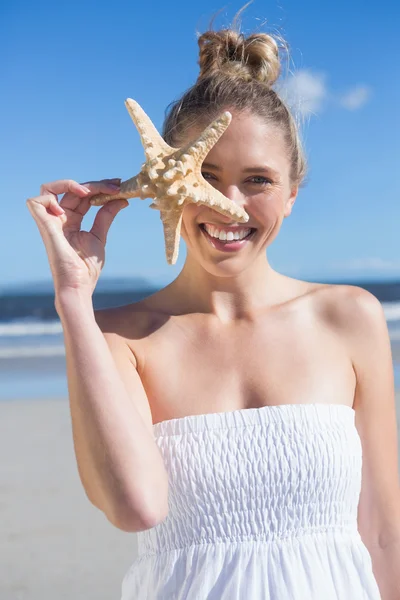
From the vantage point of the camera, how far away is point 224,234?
6.38 feet

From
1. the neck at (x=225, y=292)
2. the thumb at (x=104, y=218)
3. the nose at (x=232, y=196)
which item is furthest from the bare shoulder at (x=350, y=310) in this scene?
the thumb at (x=104, y=218)

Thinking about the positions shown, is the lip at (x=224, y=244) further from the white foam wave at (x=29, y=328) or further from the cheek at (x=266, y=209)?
the white foam wave at (x=29, y=328)

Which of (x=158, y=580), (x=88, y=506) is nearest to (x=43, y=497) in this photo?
(x=88, y=506)

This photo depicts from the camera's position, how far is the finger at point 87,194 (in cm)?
187

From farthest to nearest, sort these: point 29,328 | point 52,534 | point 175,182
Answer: point 29,328 < point 52,534 < point 175,182

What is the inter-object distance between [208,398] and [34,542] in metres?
3.27

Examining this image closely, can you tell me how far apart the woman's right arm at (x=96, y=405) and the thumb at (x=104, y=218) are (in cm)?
6

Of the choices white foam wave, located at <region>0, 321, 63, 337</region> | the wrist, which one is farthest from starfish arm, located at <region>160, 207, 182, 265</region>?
white foam wave, located at <region>0, 321, 63, 337</region>

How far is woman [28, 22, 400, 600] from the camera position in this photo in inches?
68.1

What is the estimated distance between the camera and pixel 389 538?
A: 1.98 metres

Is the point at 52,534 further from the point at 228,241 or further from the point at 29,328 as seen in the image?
the point at 29,328

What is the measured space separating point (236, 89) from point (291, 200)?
361mm

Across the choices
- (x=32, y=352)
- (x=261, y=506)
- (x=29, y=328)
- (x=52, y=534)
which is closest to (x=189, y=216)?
(x=261, y=506)

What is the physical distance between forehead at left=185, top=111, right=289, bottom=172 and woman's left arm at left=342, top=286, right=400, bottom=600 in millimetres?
532
